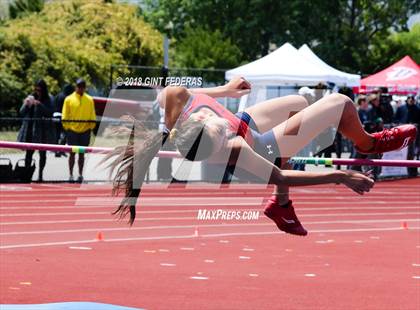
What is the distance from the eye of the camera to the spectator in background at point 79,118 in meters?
14.2

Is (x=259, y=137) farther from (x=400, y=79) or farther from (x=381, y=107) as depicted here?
(x=400, y=79)

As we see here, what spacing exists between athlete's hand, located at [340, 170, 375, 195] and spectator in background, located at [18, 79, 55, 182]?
30.7ft

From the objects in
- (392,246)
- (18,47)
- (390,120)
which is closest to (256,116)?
(392,246)

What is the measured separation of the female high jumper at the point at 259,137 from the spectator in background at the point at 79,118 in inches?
324

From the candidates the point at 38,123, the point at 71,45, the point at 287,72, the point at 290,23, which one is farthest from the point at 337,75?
the point at 290,23

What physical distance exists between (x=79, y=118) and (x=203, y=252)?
5019 millimetres

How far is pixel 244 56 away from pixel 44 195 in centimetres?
2568

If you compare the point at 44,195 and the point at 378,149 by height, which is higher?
the point at 378,149

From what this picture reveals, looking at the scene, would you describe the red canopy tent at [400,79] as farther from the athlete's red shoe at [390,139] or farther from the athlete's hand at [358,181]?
the athlete's hand at [358,181]

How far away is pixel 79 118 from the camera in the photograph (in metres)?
14.6

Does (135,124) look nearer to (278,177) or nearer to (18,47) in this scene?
(278,177)

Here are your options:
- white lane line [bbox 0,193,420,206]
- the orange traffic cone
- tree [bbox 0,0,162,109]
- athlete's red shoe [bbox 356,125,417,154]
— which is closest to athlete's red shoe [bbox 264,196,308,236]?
athlete's red shoe [bbox 356,125,417,154]

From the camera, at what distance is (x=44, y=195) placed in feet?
45.1

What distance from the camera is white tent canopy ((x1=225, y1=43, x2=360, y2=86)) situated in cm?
1769
